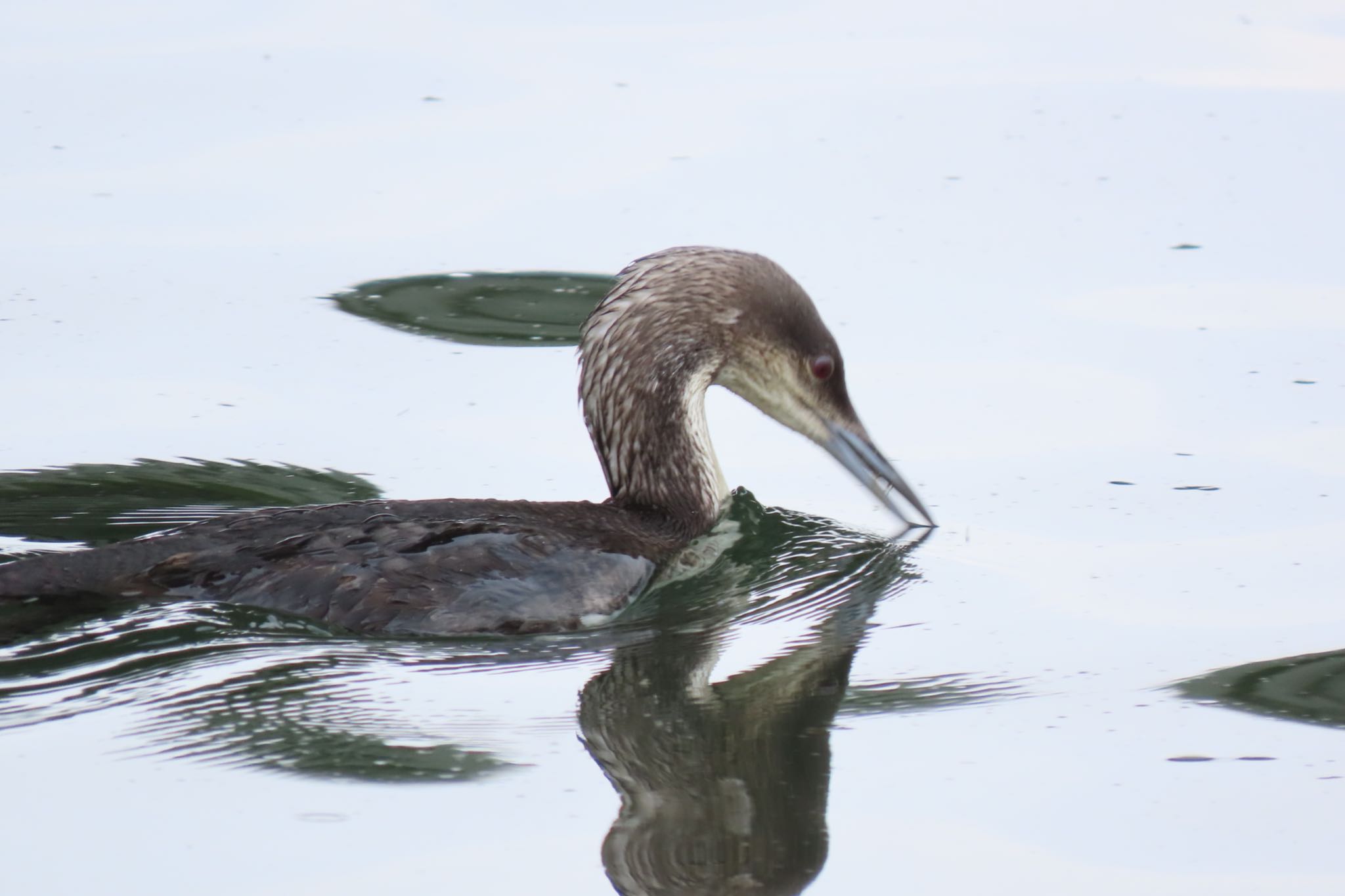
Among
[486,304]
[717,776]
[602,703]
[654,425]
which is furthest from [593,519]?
[486,304]

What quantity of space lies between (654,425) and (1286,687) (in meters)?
2.19

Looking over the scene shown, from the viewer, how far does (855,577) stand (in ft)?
22.5

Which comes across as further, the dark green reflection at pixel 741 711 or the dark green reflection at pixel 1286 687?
the dark green reflection at pixel 1286 687

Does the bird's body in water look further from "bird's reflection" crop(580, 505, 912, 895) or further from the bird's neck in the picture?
"bird's reflection" crop(580, 505, 912, 895)

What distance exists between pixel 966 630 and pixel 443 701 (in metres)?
1.70

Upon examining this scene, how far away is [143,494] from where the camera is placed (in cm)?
721

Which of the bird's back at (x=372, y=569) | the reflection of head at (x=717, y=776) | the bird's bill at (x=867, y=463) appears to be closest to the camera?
the reflection of head at (x=717, y=776)

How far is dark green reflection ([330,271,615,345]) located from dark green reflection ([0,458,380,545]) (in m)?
1.78

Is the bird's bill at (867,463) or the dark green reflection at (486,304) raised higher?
the dark green reflection at (486,304)

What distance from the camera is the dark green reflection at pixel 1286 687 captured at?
228 inches

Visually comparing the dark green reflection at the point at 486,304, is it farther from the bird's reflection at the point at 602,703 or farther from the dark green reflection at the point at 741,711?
the bird's reflection at the point at 602,703

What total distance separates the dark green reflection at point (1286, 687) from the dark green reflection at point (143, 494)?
2950mm

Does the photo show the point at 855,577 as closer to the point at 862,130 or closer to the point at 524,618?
the point at 524,618

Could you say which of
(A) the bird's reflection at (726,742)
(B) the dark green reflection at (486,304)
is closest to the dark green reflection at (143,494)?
(A) the bird's reflection at (726,742)
